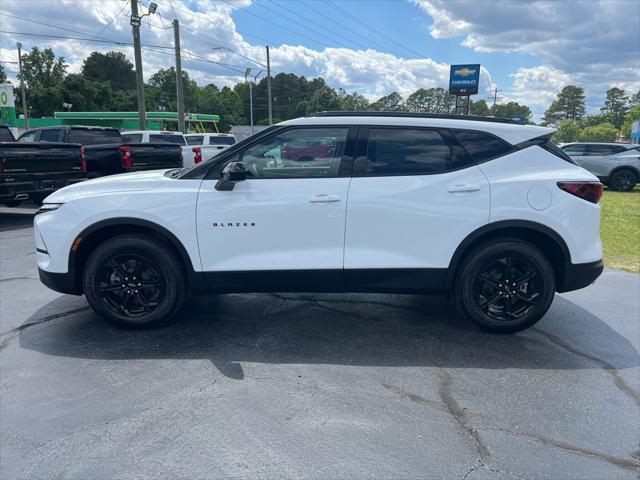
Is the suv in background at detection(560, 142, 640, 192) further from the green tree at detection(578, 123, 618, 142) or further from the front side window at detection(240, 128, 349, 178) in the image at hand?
the green tree at detection(578, 123, 618, 142)

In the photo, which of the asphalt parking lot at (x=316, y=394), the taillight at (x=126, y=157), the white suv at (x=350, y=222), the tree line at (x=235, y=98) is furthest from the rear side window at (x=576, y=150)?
the tree line at (x=235, y=98)

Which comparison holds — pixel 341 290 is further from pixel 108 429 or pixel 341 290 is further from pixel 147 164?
pixel 147 164

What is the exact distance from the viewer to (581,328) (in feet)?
14.3

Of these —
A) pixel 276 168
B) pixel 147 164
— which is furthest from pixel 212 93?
pixel 276 168

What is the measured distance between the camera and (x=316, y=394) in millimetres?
3145

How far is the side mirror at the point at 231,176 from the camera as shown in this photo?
3742 millimetres

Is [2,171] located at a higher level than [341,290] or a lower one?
higher

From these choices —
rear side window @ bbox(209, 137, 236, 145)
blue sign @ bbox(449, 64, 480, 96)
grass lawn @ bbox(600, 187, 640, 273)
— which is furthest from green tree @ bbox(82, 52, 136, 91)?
grass lawn @ bbox(600, 187, 640, 273)

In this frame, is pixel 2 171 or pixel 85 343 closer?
pixel 85 343

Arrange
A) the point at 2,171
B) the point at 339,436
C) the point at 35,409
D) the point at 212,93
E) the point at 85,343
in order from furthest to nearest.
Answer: the point at 212,93, the point at 2,171, the point at 85,343, the point at 35,409, the point at 339,436

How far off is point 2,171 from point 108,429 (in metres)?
7.52

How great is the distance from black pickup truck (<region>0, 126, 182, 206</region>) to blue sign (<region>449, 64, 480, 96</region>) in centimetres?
2440

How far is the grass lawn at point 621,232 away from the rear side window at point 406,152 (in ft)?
14.1

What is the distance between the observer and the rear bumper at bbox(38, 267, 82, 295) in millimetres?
3963
